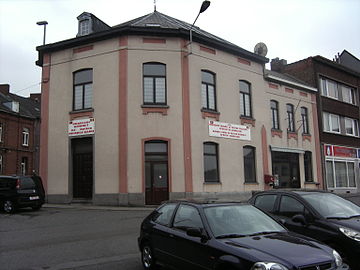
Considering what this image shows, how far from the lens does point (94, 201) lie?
1898 centimetres

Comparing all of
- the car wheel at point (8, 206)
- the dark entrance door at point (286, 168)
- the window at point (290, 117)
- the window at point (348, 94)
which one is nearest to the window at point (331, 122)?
the window at point (348, 94)

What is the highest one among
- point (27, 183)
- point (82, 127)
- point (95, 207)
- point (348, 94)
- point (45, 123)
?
point (348, 94)

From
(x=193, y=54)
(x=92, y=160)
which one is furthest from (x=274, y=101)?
(x=92, y=160)

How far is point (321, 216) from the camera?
669 centimetres

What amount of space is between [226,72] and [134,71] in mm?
5635

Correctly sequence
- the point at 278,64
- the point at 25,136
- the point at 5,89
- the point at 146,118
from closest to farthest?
the point at 146,118 → the point at 278,64 → the point at 25,136 → the point at 5,89

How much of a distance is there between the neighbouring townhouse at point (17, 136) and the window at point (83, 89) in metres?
21.1

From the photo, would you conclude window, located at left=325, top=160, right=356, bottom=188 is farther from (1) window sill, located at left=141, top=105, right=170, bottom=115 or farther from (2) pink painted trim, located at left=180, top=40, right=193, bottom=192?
(1) window sill, located at left=141, top=105, right=170, bottom=115

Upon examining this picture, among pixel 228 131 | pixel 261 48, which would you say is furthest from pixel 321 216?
pixel 261 48

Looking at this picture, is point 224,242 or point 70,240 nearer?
point 224,242

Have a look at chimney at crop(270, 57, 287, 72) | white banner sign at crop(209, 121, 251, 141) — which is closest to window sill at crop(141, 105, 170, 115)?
white banner sign at crop(209, 121, 251, 141)

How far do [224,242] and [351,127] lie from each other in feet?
99.9

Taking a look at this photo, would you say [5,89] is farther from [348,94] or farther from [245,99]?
[348,94]

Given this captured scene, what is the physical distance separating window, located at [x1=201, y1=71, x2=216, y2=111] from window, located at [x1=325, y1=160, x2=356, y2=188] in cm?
1220
